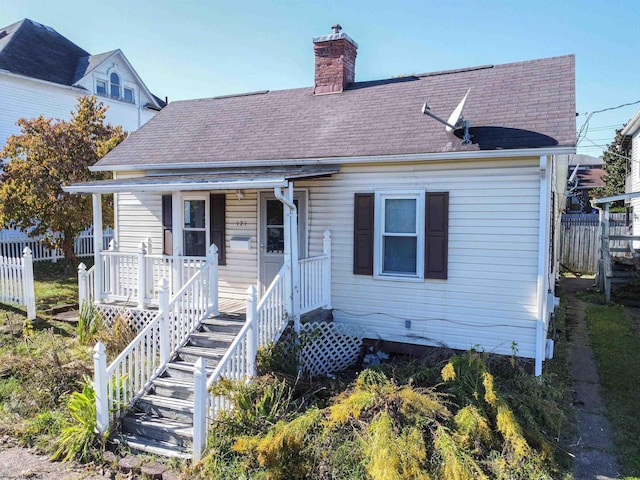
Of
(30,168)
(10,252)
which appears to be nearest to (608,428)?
(30,168)

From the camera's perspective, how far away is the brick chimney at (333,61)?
1076 centimetres

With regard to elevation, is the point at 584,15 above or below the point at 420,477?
above

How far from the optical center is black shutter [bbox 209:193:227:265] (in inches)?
372

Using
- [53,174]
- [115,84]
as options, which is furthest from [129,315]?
[115,84]

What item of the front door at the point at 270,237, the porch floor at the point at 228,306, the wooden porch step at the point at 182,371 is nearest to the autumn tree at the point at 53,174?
the porch floor at the point at 228,306

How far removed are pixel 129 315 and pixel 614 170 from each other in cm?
2750

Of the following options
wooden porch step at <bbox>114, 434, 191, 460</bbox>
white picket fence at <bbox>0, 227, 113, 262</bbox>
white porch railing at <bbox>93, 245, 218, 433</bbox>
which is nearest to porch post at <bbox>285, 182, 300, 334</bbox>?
white porch railing at <bbox>93, 245, 218, 433</bbox>

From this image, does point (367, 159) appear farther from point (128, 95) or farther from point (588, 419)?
point (128, 95)

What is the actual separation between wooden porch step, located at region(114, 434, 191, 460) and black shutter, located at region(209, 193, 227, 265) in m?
4.13

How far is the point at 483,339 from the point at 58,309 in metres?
8.72

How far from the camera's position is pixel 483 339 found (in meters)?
7.63

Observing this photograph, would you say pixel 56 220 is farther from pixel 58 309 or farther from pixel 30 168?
pixel 58 309

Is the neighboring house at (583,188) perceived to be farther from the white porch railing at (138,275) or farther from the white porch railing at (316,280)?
the white porch railing at (138,275)

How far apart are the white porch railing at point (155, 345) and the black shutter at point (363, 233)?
Result: 92.8 inches
